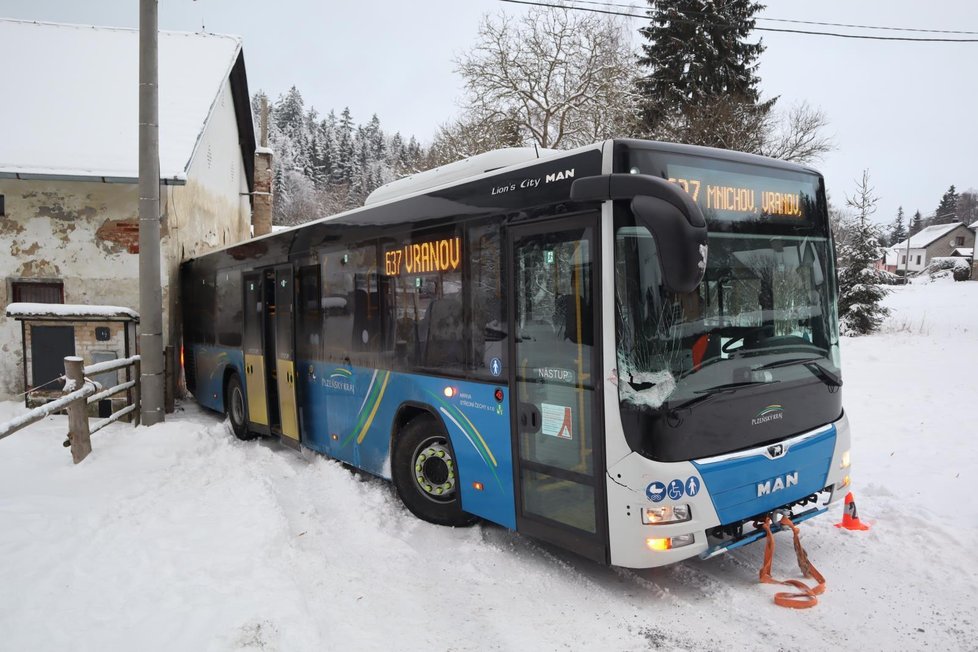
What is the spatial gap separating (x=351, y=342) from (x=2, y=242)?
8625mm

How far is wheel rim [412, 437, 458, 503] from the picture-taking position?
18.9ft

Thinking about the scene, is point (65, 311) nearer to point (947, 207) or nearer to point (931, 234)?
point (931, 234)

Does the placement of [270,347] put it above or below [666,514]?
above

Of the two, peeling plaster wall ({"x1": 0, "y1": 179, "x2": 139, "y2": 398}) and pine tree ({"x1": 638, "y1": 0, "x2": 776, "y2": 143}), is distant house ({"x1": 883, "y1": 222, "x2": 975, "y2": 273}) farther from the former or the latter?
peeling plaster wall ({"x1": 0, "y1": 179, "x2": 139, "y2": 398})

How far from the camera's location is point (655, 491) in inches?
158

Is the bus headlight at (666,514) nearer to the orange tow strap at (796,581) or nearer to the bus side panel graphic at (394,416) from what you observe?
the orange tow strap at (796,581)

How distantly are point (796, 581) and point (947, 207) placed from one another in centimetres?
13467

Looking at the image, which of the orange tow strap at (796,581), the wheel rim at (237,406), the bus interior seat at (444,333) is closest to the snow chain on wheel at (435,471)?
the bus interior seat at (444,333)

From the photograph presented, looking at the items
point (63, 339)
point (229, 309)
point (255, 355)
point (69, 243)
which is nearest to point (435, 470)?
point (255, 355)

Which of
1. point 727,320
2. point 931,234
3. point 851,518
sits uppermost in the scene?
point 931,234

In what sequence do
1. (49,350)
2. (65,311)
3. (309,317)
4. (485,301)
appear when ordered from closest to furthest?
(485,301), (309,317), (65,311), (49,350)

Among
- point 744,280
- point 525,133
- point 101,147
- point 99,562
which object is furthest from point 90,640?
A: point 525,133

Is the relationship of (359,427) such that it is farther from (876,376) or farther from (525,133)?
(525,133)

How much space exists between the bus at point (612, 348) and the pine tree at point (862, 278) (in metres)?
17.4
